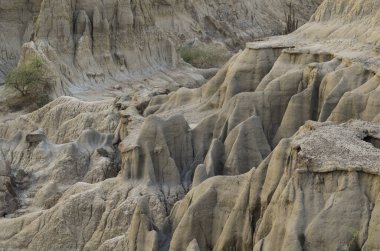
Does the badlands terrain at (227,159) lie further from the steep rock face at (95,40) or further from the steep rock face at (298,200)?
the steep rock face at (95,40)

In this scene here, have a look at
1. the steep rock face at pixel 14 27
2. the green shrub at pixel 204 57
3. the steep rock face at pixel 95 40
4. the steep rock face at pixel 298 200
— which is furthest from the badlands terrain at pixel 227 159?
the green shrub at pixel 204 57

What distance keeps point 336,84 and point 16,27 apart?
92.6 feet

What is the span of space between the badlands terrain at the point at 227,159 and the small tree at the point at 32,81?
106 inches

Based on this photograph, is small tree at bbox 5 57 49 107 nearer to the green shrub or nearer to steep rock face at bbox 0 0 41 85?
steep rock face at bbox 0 0 41 85

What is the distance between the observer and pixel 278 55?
26312 millimetres

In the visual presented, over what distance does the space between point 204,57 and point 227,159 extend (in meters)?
27.3

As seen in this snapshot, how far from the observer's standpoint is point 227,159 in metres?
22.1

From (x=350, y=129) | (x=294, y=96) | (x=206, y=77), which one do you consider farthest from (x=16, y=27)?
(x=350, y=129)

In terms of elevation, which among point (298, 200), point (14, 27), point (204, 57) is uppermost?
point (298, 200)

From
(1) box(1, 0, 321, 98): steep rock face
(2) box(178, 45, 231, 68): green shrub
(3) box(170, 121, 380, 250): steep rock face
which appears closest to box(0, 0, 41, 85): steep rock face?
(1) box(1, 0, 321, 98): steep rock face

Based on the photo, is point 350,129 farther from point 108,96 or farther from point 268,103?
point 108,96

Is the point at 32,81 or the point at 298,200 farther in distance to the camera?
the point at 32,81

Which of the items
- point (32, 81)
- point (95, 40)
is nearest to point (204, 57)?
point (95, 40)

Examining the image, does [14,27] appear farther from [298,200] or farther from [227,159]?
[298,200]
